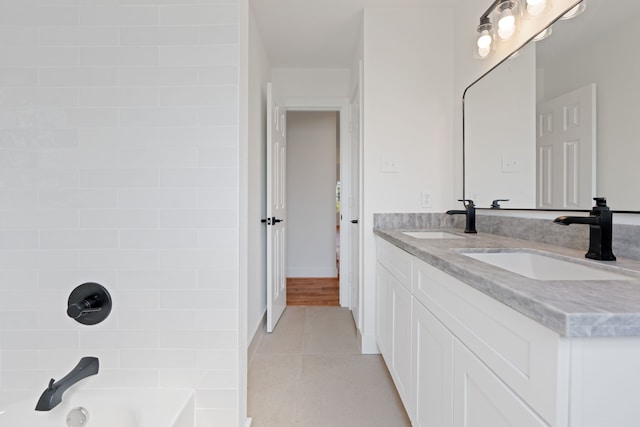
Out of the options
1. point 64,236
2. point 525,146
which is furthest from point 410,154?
point 64,236

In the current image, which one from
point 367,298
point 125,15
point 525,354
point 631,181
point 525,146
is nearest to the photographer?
point 525,354

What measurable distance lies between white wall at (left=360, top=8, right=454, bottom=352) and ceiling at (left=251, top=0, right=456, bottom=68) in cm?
11

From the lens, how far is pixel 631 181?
1001 millimetres

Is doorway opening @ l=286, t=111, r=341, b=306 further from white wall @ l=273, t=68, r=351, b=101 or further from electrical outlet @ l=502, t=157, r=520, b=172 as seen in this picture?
electrical outlet @ l=502, t=157, r=520, b=172

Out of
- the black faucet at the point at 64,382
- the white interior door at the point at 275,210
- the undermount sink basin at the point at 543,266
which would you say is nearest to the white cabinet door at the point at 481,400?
the undermount sink basin at the point at 543,266

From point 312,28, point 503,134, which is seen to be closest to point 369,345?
point 503,134

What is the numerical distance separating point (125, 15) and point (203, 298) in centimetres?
107

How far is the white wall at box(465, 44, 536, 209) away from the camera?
58.6 inches

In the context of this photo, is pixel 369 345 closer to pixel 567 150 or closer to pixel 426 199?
pixel 426 199

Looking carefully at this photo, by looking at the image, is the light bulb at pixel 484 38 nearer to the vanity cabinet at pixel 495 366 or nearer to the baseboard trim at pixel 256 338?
the vanity cabinet at pixel 495 366

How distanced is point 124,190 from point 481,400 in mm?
1296

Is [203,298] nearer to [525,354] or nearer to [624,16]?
[525,354]

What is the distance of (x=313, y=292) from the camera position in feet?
12.1

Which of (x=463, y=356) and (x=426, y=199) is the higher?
(x=426, y=199)
